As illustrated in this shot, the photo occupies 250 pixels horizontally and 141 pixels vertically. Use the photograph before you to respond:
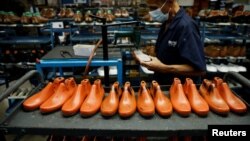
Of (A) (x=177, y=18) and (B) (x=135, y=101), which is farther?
(A) (x=177, y=18)

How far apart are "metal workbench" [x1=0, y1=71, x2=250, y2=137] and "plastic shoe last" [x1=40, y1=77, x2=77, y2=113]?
40 millimetres

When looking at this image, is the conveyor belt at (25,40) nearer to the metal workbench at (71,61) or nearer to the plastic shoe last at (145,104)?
the metal workbench at (71,61)

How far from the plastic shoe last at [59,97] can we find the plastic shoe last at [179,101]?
0.58 m

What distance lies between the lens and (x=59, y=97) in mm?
1203

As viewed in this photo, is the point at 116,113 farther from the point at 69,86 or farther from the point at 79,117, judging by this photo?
the point at 69,86

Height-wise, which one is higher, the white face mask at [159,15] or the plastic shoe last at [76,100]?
the white face mask at [159,15]

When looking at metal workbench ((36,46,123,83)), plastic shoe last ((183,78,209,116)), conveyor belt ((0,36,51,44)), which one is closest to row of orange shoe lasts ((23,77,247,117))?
plastic shoe last ((183,78,209,116))

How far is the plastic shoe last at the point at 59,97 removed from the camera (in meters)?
1.13

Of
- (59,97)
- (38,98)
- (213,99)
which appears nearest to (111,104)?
(59,97)

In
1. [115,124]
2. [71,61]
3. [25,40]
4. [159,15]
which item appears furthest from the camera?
[25,40]

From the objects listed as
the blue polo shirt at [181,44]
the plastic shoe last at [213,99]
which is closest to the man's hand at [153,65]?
the blue polo shirt at [181,44]

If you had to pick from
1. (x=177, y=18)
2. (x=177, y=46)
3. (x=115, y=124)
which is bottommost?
(x=115, y=124)

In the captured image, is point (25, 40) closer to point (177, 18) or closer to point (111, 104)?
point (177, 18)

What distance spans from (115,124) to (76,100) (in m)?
0.26
